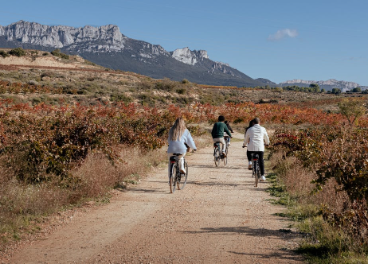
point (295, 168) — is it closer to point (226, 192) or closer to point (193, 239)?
point (226, 192)


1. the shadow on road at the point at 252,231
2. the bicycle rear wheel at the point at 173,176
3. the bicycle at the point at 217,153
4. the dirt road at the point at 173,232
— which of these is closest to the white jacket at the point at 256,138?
the dirt road at the point at 173,232

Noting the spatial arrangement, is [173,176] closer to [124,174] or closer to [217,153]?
[124,174]

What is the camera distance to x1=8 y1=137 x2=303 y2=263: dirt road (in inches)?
232

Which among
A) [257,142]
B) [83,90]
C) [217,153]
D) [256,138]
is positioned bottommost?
[217,153]

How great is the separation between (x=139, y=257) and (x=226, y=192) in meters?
5.53

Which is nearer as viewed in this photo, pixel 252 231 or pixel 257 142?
pixel 252 231

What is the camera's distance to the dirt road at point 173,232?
5.88 m

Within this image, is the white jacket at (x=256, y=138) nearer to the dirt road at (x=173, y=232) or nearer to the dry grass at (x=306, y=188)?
the dry grass at (x=306, y=188)

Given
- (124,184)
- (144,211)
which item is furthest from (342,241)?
(124,184)

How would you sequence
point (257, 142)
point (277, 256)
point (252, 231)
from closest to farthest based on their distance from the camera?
point (277, 256) → point (252, 231) → point (257, 142)

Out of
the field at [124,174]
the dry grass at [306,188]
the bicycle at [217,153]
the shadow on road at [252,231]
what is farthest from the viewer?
the bicycle at [217,153]

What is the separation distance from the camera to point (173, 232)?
7.09 m

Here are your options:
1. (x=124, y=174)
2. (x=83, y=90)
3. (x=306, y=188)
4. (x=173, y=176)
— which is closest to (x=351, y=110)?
(x=83, y=90)

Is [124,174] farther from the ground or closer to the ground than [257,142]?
closer to the ground
